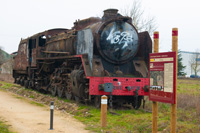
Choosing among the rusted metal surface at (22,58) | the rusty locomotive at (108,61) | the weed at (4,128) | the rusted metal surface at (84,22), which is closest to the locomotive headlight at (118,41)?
the rusty locomotive at (108,61)

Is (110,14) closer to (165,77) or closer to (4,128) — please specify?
(165,77)

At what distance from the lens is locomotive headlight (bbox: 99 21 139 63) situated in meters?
11.3

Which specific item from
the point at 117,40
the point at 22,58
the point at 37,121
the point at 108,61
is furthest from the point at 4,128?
the point at 22,58

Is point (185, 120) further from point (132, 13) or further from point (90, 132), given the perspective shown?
point (132, 13)

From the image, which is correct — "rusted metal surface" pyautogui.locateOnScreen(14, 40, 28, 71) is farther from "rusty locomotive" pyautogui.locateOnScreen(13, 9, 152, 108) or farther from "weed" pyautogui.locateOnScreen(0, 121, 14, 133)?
"weed" pyautogui.locateOnScreen(0, 121, 14, 133)

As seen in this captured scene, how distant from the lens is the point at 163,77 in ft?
20.6

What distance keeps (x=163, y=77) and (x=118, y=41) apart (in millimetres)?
5281

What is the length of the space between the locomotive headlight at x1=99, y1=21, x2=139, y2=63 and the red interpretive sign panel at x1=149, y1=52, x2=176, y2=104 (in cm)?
470

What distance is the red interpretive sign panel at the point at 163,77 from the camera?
6031mm

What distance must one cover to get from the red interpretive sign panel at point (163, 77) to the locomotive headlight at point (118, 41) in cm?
470

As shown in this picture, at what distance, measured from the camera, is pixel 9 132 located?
23.9ft

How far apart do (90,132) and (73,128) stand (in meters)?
0.66

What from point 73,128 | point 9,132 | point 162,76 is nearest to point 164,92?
point 162,76

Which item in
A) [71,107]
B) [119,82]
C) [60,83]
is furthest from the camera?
[60,83]
